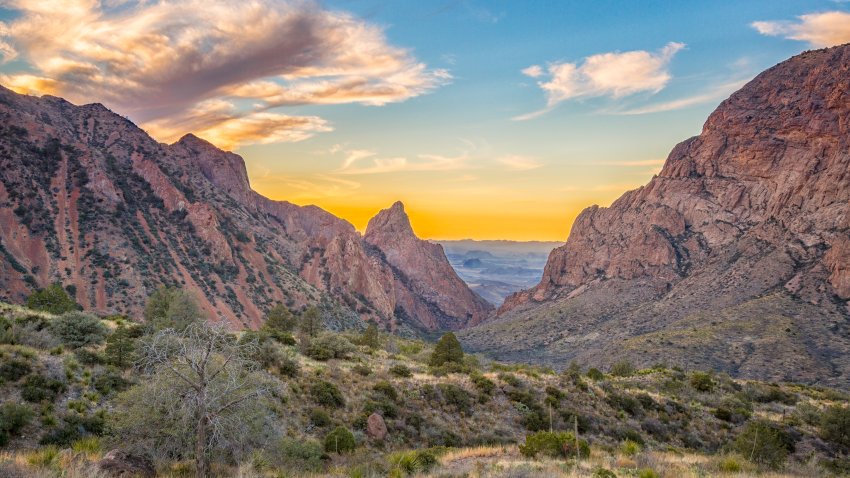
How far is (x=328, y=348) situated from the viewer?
33.8 metres

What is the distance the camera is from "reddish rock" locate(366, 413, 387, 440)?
2183 cm

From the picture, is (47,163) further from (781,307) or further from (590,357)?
(781,307)

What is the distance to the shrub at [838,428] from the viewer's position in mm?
27109

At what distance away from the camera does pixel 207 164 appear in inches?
6678

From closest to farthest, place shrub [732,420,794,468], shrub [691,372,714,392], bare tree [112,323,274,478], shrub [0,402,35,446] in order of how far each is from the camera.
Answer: bare tree [112,323,274,478] < shrub [0,402,35,446] < shrub [732,420,794,468] < shrub [691,372,714,392]

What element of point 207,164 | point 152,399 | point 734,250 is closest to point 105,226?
point 152,399

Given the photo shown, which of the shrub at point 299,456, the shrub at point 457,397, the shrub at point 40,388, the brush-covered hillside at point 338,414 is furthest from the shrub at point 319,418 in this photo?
the shrub at point 40,388

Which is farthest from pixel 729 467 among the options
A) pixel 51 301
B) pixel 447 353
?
pixel 51 301

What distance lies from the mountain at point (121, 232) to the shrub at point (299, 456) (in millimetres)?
47653

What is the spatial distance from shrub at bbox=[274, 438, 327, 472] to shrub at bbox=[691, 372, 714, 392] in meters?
35.0

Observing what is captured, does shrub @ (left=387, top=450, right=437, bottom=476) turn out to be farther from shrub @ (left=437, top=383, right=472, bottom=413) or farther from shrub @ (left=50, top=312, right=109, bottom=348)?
shrub @ (left=50, top=312, right=109, bottom=348)

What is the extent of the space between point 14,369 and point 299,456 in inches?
447

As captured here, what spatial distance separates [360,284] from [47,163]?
79949mm

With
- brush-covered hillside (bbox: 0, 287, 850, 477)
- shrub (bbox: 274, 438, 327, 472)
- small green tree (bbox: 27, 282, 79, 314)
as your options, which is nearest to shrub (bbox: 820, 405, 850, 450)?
brush-covered hillside (bbox: 0, 287, 850, 477)
